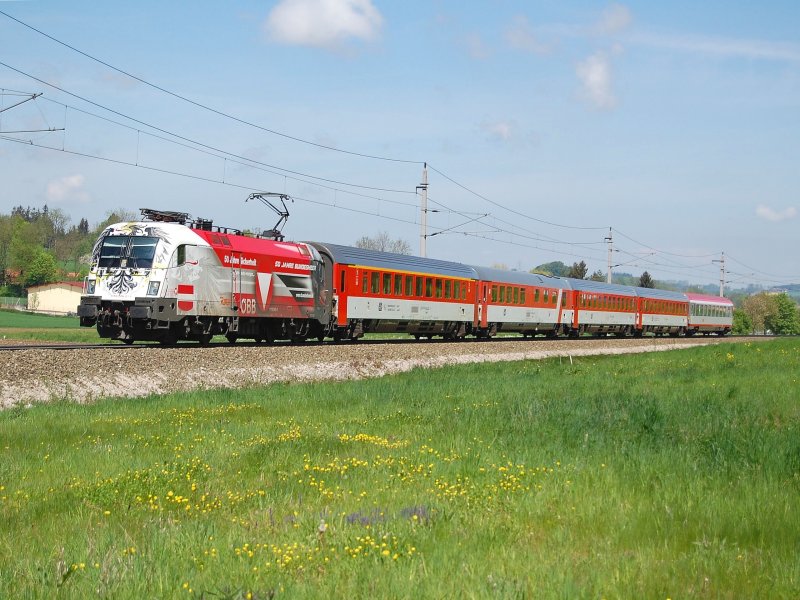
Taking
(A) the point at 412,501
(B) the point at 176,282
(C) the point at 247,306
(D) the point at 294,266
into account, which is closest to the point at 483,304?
(D) the point at 294,266

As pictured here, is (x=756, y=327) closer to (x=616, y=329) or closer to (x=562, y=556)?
(x=616, y=329)

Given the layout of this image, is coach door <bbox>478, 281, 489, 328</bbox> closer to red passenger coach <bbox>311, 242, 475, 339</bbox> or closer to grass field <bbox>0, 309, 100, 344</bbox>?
red passenger coach <bbox>311, 242, 475, 339</bbox>

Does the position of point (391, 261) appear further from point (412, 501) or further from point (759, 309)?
point (759, 309)

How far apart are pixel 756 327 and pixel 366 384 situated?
17084 centimetres

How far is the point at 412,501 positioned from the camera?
7.58 metres

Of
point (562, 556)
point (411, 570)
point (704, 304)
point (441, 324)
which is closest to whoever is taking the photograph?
point (411, 570)

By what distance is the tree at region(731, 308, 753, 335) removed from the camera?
164000 mm

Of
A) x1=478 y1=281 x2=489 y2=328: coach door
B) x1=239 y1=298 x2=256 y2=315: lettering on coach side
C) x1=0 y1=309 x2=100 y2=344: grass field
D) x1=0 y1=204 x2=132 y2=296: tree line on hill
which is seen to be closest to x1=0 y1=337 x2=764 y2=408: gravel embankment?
x1=239 y1=298 x2=256 y2=315: lettering on coach side

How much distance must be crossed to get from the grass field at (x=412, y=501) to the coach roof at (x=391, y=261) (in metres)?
19.3

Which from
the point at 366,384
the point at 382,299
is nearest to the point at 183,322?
the point at 366,384

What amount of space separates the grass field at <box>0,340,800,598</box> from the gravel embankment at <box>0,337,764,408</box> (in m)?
3.49

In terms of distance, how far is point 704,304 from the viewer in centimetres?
7694

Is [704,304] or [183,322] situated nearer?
[183,322]

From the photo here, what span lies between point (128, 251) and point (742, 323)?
524ft
